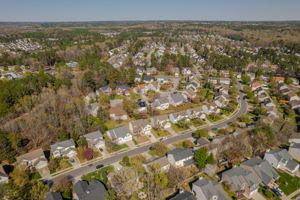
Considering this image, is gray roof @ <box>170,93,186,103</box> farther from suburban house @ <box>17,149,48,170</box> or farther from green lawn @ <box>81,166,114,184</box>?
suburban house @ <box>17,149,48,170</box>

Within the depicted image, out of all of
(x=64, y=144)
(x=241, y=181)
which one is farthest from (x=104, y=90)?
(x=241, y=181)

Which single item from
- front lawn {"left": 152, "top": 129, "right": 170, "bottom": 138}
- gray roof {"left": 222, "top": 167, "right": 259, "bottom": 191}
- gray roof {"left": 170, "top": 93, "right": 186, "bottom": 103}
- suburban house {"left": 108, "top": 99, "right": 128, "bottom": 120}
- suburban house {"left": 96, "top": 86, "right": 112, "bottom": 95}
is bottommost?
front lawn {"left": 152, "top": 129, "right": 170, "bottom": 138}

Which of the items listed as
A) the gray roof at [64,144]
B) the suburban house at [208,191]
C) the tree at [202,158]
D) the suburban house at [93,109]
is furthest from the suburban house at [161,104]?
the suburban house at [208,191]

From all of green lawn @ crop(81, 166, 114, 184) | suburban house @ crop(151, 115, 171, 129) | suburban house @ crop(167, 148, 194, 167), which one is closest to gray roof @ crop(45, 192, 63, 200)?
green lawn @ crop(81, 166, 114, 184)

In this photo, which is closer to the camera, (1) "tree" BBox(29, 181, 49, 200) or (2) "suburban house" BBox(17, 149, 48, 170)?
(1) "tree" BBox(29, 181, 49, 200)

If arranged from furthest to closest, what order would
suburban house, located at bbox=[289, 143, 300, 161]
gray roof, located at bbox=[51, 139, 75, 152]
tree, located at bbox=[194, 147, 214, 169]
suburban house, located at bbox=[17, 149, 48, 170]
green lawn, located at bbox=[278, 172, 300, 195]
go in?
gray roof, located at bbox=[51, 139, 75, 152] → suburban house, located at bbox=[289, 143, 300, 161] → suburban house, located at bbox=[17, 149, 48, 170] → tree, located at bbox=[194, 147, 214, 169] → green lawn, located at bbox=[278, 172, 300, 195]

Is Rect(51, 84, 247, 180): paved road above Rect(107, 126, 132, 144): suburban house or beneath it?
beneath

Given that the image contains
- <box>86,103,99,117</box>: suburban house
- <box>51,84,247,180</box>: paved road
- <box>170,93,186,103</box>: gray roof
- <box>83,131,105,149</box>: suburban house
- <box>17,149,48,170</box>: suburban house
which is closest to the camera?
<box>51,84,247,180</box>: paved road
